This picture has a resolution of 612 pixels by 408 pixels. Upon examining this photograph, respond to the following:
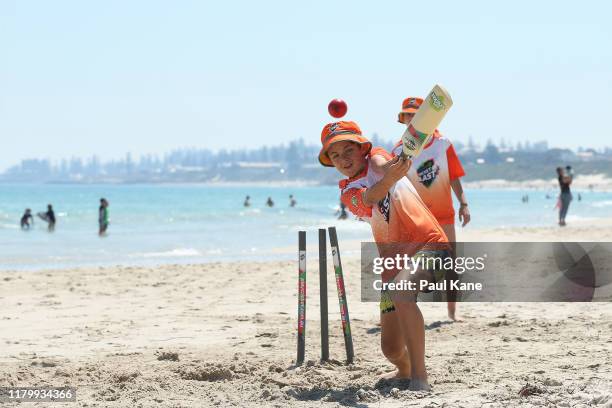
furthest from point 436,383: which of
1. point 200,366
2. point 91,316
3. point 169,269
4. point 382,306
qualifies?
point 169,269

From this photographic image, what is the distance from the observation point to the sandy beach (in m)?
5.21

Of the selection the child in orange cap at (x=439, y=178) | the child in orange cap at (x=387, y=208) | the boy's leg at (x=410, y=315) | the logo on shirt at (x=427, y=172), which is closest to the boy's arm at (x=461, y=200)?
the child in orange cap at (x=439, y=178)

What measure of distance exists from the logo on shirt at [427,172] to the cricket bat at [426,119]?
8.91 ft

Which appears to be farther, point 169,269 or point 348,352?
point 169,269

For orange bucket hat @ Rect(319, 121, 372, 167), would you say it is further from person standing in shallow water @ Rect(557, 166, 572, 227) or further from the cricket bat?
person standing in shallow water @ Rect(557, 166, 572, 227)

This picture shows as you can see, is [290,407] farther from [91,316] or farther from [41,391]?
[91,316]

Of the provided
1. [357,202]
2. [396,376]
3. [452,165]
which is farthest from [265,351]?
[357,202]

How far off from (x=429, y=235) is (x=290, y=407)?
4.24 feet

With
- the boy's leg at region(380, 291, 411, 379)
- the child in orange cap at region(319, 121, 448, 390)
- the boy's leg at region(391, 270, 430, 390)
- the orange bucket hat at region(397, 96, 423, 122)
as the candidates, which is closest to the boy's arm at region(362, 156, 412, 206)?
the child in orange cap at region(319, 121, 448, 390)

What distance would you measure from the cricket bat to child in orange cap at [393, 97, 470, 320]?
2.66 metres

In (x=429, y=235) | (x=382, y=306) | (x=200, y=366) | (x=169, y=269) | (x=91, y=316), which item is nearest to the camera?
(x=429, y=235)

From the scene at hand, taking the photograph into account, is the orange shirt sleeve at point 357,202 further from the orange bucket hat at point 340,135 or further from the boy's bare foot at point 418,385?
the boy's bare foot at point 418,385

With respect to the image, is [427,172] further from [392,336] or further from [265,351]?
[392,336]

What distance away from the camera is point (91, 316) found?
906cm
